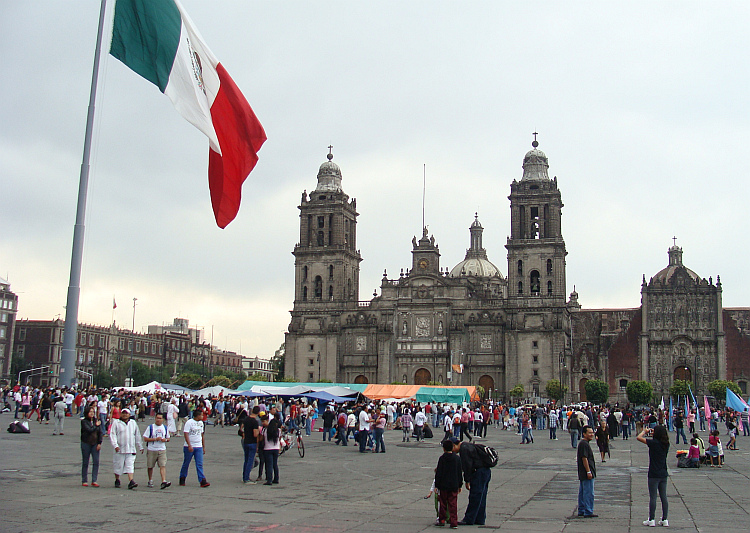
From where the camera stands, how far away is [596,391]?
7306 centimetres

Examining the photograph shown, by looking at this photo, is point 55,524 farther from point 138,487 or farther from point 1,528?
point 138,487

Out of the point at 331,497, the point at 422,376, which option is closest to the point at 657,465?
the point at 331,497

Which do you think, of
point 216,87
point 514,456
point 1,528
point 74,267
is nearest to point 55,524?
point 1,528

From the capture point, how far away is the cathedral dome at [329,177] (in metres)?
86.8

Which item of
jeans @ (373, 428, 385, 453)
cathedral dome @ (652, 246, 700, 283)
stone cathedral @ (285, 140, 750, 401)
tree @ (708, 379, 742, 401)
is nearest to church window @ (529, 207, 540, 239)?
stone cathedral @ (285, 140, 750, 401)

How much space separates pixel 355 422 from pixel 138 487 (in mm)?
16389

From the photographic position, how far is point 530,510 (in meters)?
13.6

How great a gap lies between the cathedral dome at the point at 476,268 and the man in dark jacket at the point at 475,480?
9193 cm

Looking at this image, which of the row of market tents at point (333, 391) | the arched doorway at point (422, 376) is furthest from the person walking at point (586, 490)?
the arched doorway at point (422, 376)

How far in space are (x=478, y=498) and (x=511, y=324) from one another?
6648cm

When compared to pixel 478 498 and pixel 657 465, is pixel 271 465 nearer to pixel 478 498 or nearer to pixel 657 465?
pixel 478 498

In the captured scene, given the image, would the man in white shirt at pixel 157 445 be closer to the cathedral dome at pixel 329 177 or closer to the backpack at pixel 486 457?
the backpack at pixel 486 457

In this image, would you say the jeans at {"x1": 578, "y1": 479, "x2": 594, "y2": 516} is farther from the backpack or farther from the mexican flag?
the mexican flag

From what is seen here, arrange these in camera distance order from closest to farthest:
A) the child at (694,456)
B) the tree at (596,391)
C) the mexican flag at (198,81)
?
the mexican flag at (198,81) → the child at (694,456) → the tree at (596,391)
